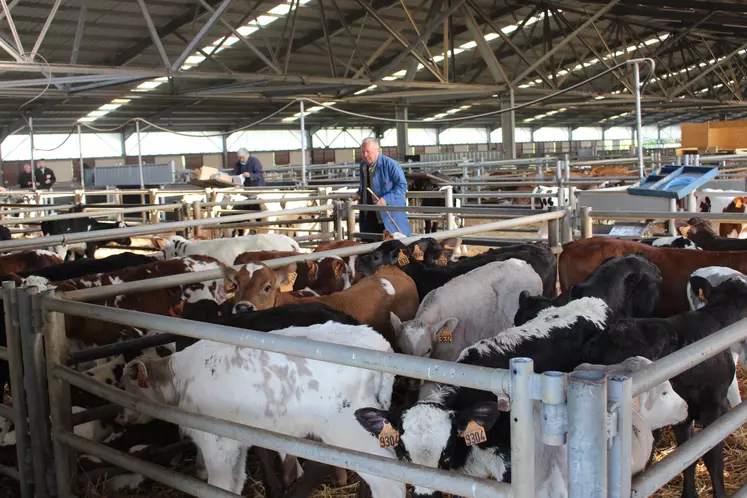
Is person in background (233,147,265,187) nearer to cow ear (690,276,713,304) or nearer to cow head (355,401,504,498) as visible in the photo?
cow ear (690,276,713,304)

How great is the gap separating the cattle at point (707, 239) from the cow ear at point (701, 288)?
5.03 ft

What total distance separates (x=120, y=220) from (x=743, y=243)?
8.02 metres

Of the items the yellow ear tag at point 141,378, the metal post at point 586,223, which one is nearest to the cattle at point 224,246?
the metal post at point 586,223

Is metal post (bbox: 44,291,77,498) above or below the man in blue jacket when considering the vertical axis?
below

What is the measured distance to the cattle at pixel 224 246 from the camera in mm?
6464

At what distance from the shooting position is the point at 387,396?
9.59ft

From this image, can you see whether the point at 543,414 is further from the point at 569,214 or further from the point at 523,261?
the point at 569,214

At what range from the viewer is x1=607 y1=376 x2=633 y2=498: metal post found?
1600mm

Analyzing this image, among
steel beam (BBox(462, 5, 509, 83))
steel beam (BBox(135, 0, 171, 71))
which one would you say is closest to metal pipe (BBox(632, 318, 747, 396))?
steel beam (BBox(135, 0, 171, 71))

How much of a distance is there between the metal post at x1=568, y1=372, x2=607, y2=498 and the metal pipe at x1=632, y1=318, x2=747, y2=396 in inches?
6.4

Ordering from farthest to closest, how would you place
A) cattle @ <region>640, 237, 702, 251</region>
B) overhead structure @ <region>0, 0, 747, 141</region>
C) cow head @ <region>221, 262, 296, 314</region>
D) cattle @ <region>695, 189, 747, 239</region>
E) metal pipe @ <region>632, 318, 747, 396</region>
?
overhead structure @ <region>0, 0, 747, 141</region> < cattle @ <region>695, 189, 747, 239</region> < cattle @ <region>640, 237, 702, 251</region> < cow head @ <region>221, 262, 296, 314</region> < metal pipe @ <region>632, 318, 747, 396</region>

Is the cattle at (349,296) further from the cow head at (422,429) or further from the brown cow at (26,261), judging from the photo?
the brown cow at (26,261)

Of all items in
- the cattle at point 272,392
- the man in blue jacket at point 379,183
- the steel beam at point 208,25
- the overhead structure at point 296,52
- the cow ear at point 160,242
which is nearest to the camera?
the cattle at point 272,392

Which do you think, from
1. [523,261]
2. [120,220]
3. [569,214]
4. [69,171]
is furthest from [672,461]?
[69,171]
